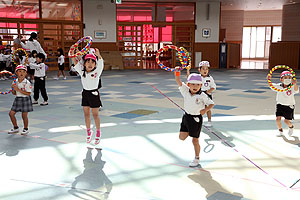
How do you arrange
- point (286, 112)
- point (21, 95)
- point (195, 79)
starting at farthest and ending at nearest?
point (21, 95) → point (286, 112) → point (195, 79)

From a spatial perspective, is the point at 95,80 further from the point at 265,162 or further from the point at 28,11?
the point at 28,11

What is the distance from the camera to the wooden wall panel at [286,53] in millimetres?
22000

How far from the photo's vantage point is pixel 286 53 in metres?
22.2

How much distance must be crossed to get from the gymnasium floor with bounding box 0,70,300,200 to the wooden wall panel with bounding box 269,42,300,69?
16.1 meters

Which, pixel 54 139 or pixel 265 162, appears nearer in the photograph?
pixel 265 162

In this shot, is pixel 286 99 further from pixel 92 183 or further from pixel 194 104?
pixel 92 183

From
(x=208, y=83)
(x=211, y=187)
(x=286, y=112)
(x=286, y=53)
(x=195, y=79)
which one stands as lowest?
(x=211, y=187)

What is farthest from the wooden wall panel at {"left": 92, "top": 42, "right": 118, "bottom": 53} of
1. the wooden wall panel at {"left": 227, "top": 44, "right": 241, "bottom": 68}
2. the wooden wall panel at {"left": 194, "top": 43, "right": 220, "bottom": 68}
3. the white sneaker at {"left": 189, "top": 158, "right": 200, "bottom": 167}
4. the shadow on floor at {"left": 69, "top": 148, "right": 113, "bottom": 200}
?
the white sneaker at {"left": 189, "top": 158, "right": 200, "bottom": 167}

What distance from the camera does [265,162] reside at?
4.40 m

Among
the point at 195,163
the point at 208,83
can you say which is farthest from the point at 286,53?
the point at 195,163

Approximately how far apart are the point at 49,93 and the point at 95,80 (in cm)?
606

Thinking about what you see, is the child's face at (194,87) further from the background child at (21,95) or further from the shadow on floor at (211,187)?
the background child at (21,95)

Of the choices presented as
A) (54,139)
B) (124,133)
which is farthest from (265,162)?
(54,139)

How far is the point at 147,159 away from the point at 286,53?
20.3 meters
